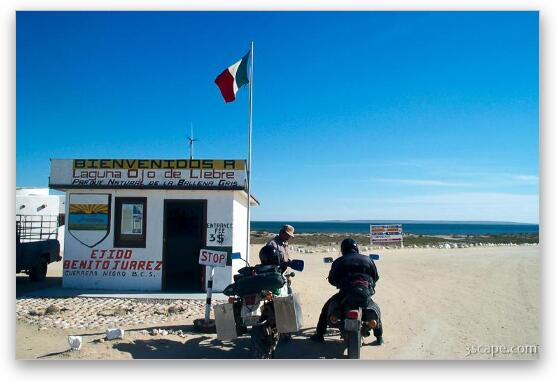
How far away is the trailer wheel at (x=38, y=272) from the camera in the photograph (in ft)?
43.9

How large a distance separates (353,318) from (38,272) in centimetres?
1053

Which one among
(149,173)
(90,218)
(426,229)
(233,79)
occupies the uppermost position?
(233,79)

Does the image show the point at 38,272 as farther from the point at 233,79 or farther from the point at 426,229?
the point at 426,229

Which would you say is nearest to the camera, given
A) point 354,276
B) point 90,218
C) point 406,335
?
point 354,276

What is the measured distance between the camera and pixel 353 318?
624 cm

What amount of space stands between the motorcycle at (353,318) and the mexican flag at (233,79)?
18.4 ft

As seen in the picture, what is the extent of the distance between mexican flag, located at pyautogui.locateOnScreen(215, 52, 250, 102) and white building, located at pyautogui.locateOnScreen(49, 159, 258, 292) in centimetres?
152

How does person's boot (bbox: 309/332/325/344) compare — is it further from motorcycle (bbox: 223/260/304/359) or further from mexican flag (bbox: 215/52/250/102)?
mexican flag (bbox: 215/52/250/102)

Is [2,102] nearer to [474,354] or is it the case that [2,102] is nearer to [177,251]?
[474,354]

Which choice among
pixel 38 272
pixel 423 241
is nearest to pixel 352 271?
pixel 38 272

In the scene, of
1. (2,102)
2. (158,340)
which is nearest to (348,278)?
(158,340)

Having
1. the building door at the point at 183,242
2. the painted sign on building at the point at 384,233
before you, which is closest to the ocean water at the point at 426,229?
the painted sign on building at the point at 384,233

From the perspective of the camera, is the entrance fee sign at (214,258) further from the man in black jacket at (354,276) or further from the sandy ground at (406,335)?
the man in black jacket at (354,276)

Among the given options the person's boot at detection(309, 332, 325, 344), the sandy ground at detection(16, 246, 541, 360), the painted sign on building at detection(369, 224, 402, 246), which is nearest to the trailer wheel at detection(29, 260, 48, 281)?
the sandy ground at detection(16, 246, 541, 360)
